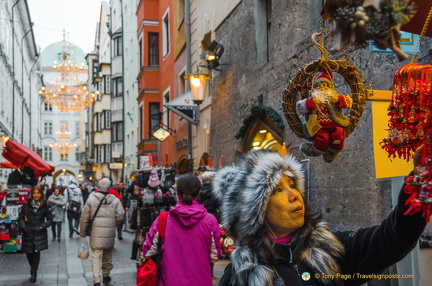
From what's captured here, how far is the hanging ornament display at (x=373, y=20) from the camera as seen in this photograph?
1.99 meters

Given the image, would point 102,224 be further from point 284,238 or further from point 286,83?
point 284,238

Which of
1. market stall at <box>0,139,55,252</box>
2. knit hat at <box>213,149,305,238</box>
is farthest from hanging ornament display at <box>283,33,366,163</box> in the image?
market stall at <box>0,139,55,252</box>

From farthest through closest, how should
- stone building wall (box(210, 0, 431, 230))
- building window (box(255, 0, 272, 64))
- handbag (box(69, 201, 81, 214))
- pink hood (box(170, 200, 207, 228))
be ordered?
handbag (box(69, 201, 81, 214)) < building window (box(255, 0, 272, 64)) < stone building wall (box(210, 0, 431, 230)) < pink hood (box(170, 200, 207, 228))

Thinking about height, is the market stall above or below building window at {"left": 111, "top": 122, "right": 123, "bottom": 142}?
below

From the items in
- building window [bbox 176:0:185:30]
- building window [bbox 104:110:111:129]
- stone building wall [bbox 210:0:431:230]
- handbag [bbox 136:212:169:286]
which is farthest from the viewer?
building window [bbox 104:110:111:129]

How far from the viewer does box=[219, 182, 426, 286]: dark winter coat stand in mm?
2553

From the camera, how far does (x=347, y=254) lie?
286 cm

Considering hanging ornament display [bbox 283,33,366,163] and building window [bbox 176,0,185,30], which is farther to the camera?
building window [bbox 176,0,185,30]

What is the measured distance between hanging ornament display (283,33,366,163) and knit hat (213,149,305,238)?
49 centimetres

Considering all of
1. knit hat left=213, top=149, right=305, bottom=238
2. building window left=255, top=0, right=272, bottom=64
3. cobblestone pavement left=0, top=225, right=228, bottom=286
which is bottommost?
cobblestone pavement left=0, top=225, right=228, bottom=286

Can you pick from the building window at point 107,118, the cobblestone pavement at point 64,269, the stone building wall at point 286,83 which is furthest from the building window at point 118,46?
the stone building wall at point 286,83

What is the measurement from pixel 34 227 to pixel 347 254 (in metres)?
8.57

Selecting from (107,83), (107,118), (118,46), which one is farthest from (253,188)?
(107,118)

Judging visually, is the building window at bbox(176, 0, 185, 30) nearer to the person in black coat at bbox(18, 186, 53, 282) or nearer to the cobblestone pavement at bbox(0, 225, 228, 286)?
the cobblestone pavement at bbox(0, 225, 228, 286)
